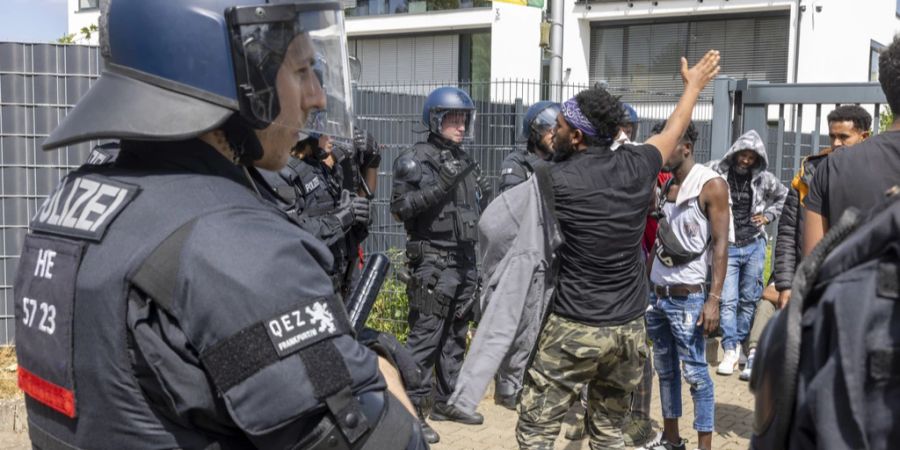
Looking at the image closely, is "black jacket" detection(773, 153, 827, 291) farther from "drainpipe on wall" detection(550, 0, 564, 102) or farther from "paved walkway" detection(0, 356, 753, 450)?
"drainpipe on wall" detection(550, 0, 564, 102)

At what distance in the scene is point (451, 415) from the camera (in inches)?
231

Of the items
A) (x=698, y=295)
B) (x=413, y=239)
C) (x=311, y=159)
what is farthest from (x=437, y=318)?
(x=698, y=295)

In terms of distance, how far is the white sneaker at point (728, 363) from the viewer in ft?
23.2

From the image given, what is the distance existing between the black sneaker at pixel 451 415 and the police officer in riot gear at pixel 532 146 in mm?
1568

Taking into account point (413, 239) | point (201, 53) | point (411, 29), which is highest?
point (411, 29)

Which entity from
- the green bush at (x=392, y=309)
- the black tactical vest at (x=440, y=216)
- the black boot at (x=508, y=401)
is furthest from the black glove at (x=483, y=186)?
the black boot at (x=508, y=401)

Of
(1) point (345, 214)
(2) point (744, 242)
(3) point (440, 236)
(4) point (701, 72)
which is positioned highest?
(4) point (701, 72)

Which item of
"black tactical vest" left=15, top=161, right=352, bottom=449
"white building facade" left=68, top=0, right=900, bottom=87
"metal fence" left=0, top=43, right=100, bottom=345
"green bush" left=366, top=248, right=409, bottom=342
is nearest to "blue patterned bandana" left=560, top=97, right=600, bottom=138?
"black tactical vest" left=15, top=161, right=352, bottom=449

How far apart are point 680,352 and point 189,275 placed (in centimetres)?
392

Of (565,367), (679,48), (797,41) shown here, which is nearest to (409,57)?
(679,48)

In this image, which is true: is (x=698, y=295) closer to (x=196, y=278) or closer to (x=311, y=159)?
(x=311, y=159)

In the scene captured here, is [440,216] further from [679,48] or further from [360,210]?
[679,48]

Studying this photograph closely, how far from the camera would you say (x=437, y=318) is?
5.76 meters

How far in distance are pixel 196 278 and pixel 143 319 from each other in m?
0.13
